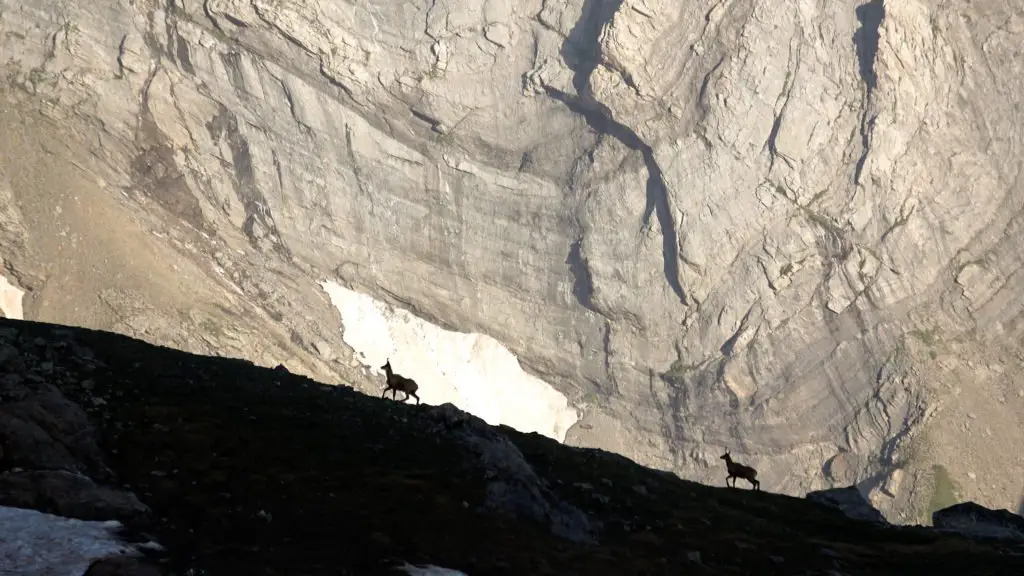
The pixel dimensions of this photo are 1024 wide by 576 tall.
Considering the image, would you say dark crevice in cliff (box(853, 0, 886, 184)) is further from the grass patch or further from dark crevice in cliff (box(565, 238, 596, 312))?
the grass patch

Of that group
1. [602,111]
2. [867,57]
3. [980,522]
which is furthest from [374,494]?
[867,57]

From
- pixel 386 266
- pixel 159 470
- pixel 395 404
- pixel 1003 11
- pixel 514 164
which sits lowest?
pixel 159 470

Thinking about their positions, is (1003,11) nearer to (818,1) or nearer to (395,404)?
(818,1)

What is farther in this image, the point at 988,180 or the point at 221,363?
the point at 988,180

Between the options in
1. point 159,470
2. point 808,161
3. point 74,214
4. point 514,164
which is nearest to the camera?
point 159,470

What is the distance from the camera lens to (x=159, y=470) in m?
35.0

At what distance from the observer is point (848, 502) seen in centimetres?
6319

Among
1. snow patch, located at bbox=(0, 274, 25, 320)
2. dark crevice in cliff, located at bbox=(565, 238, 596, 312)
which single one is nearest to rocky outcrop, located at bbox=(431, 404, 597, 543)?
snow patch, located at bbox=(0, 274, 25, 320)

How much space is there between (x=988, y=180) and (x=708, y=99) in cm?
4141

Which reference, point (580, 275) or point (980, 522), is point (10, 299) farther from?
point (980, 522)

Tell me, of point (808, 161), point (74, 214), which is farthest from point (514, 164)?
point (74, 214)

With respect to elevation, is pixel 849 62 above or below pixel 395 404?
above

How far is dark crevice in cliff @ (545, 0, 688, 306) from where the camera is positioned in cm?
17338

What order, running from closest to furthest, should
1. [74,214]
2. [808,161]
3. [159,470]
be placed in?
[159,470], [74,214], [808,161]
